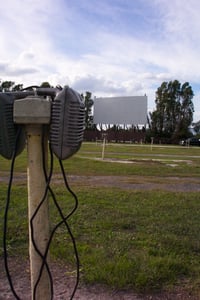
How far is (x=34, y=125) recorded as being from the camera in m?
1.64

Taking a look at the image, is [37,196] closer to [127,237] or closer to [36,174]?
[36,174]

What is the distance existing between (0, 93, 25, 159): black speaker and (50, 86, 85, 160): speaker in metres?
0.20

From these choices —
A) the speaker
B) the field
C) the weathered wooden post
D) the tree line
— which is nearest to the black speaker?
the weathered wooden post

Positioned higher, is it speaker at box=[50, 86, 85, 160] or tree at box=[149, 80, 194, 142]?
tree at box=[149, 80, 194, 142]

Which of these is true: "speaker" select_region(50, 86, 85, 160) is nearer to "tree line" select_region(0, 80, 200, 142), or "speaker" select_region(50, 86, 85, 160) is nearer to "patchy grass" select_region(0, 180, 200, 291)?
"patchy grass" select_region(0, 180, 200, 291)

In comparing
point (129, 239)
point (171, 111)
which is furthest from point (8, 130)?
point (171, 111)

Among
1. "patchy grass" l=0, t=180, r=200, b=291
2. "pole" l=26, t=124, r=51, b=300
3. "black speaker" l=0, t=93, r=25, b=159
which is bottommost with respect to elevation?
"patchy grass" l=0, t=180, r=200, b=291

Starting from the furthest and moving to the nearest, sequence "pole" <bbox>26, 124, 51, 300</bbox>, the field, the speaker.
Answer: the field, "pole" <bbox>26, 124, 51, 300</bbox>, the speaker

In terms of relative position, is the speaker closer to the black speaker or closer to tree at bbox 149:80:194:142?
the black speaker

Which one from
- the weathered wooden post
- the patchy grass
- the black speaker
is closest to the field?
the patchy grass

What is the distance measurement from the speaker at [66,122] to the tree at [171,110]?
52.5 metres

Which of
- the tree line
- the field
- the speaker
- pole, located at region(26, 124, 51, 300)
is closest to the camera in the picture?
the speaker

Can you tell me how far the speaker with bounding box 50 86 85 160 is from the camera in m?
1.52

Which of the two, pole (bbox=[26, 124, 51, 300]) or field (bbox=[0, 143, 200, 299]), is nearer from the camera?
pole (bbox=[26, 124, 51, 300])
